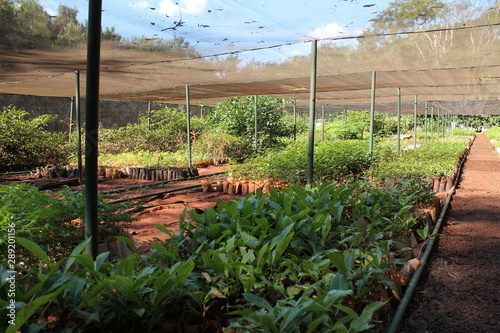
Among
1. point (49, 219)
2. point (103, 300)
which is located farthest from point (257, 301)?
point (49, 219)

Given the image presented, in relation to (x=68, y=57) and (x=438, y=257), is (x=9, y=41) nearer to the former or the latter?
(x=68, y=57)

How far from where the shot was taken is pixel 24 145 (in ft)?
34.0

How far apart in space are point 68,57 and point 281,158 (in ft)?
12.9

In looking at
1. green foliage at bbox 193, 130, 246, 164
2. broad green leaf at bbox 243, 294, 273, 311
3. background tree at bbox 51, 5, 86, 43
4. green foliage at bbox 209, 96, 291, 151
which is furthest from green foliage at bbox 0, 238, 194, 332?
green foliage at bbox 209, 96, 291, 151

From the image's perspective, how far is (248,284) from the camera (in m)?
1.80

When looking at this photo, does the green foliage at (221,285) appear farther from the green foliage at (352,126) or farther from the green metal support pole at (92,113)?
the green foliage at (352,126)

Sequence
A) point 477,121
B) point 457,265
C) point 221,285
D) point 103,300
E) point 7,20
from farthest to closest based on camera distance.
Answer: point 477,121
point 7,20
point 457,265
point 221,285
point 103,300

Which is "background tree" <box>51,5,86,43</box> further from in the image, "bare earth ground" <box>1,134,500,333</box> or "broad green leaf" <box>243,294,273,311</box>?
"broad green leaf" <box>243,294,273,311</box>

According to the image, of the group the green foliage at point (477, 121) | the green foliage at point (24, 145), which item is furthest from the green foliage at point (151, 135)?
the green foliage at point (477, 121)

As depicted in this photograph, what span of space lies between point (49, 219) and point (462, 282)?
3.04 m

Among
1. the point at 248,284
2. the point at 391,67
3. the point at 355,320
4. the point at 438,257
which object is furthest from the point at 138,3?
the point at 391,67

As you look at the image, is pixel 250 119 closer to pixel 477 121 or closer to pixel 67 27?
pixel 67 27

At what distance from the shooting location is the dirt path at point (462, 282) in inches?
91.4

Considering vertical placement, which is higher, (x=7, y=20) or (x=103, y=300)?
(x=7, y=20)
